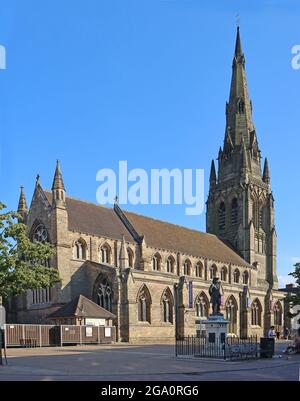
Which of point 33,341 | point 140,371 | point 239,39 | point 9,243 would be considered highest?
point 239,39

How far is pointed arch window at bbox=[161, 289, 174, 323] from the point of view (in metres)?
50.4

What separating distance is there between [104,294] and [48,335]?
33.9 ft

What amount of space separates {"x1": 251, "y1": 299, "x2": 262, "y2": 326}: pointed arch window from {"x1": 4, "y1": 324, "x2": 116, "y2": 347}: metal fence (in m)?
29.7

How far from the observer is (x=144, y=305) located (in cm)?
4828

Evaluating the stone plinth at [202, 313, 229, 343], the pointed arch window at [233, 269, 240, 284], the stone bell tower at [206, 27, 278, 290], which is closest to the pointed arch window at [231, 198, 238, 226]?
the stone bell tower at [206, 27, 278, 290]

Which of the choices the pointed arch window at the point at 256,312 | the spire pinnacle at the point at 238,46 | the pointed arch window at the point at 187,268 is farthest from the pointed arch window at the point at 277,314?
the spire pinnacle at the point at 238,46

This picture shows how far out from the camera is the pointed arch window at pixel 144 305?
4753cm

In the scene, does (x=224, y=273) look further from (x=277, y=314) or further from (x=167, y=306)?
(x=167, y=306)

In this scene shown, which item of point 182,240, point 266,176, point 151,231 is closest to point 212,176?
point 266,176
